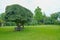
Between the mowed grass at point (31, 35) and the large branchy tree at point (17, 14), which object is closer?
the mowed grass at point (31, 35)

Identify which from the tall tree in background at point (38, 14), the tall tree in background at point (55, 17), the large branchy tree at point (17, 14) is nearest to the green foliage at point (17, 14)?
the large branchy tree at point (17, 14)

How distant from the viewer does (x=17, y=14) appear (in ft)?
98.5

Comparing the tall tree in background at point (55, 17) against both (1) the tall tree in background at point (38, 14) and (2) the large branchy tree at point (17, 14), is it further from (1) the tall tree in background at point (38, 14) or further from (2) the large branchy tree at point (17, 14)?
(2) the large branchy tree at point (17, 14)

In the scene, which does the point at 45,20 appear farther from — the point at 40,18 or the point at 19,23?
the point at 19,23

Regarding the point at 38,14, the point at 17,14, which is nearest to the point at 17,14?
the point at 17,14

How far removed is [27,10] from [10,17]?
12.6 ft

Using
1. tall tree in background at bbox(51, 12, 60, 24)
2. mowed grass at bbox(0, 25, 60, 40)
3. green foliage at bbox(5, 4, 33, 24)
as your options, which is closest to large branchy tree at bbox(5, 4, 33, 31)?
green foliage at bbox(5, 4, 33, 24)

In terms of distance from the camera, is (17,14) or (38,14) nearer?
(17,14)

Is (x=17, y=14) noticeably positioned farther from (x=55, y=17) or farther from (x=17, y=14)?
(x=55, y=17)

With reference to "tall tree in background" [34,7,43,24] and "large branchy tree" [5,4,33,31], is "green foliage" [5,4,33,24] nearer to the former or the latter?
"large branchy tree" [5,4,33,31]

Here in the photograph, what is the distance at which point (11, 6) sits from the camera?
31.3 m

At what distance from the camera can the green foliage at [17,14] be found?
29.5 metres

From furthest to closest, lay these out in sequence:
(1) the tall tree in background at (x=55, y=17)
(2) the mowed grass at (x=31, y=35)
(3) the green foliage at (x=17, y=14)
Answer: (1) the tall tree in background at (x=55, y=17)
(3) the green foliage at (x=17, y=14)
(2) the mowed grass at (x=31, y=35)

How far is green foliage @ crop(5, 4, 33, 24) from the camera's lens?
1163 inches
